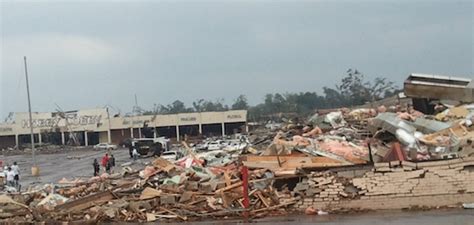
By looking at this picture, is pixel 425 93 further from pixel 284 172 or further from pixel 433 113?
pixel 284 172

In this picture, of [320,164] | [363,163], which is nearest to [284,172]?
[320,164]

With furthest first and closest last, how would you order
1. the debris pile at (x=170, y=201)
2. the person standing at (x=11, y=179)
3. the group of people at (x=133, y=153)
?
the group of people at (x=133, y=153) < the person standing at (x=11, y=179) < the debris pile at (x=170, y=201)

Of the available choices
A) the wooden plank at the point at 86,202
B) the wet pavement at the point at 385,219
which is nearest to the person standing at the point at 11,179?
the wooden plank at the point at 86,202

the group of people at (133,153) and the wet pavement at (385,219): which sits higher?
the wet pavement at (385,219)

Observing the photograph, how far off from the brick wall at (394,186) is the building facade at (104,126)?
66308mm

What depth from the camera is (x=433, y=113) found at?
24.5 meters

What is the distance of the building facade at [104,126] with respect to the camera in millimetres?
83250

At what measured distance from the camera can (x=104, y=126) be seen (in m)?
86.2

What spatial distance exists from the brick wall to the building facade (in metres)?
66.3

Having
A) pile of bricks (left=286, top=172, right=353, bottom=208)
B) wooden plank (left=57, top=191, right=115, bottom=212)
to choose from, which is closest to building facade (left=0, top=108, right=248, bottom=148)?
wooden plank (left=57, top=191, right=115, bottom=212)

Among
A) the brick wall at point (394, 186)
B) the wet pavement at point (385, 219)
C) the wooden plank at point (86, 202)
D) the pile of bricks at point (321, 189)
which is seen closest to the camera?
the wet pavement at point (385, 219)

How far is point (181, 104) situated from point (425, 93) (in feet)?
381

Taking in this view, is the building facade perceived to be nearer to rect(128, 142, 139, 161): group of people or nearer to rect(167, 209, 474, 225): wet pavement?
rect(128, 142, 139, 161): group of people

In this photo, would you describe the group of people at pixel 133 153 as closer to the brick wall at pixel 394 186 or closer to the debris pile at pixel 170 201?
the debris pile at pixel 170 201
